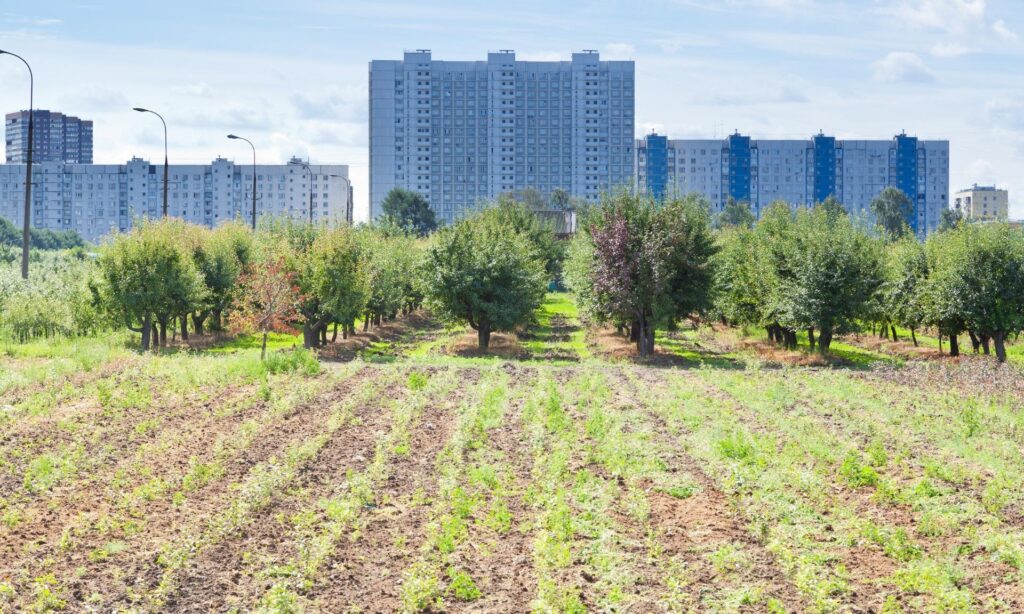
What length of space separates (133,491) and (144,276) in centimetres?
2163

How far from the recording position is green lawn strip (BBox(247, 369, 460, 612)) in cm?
964

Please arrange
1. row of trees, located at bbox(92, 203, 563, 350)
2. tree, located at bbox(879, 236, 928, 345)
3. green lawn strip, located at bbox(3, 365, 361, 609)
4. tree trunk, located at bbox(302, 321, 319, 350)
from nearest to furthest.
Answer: green lawn strip, located at bbox(3, 365, 361, 609) < row of trees, located at bbox(92, 203, 563, 350) < tree trunk, located at bbox(302, 321, 319, 350) < tree, located at bbox(879, 236, 928, 345)

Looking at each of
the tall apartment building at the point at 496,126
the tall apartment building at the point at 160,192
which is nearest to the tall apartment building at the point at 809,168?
the tall apartment building at the point at 496,126

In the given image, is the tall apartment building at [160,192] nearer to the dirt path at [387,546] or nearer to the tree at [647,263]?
the tree at [647,263]

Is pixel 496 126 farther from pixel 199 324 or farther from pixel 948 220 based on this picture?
pixel 199 324

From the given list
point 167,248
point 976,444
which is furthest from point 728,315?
point 976,444

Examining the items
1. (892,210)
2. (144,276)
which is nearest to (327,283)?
(144,276)

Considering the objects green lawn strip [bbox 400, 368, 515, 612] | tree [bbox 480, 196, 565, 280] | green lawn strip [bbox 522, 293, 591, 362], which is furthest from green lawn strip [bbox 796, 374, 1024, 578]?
tree [bbox 480, 196, 565, 280]

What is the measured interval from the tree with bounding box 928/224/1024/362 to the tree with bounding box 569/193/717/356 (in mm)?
8100

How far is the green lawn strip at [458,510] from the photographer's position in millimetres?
9594

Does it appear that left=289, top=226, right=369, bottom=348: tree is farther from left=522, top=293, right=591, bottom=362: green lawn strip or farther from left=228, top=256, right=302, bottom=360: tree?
left=522, top=293, right=591, bottom=362: green lawn strip

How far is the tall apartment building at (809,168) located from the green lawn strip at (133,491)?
179 meters

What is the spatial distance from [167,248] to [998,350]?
94.5 ft

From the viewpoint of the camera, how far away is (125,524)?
11.5 metres
